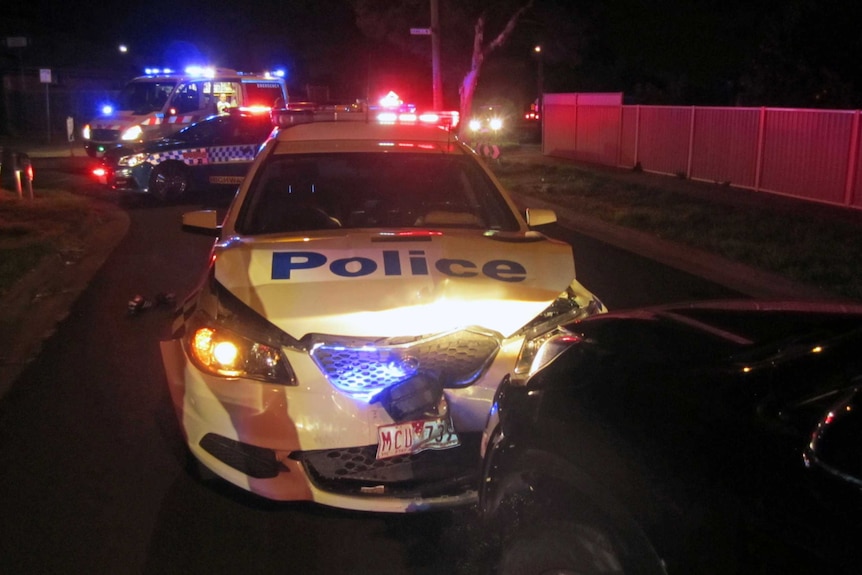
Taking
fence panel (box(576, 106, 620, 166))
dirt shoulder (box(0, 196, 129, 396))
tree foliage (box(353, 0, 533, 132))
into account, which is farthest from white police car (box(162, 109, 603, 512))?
tree foliage (box(353, 0, 533, 132))

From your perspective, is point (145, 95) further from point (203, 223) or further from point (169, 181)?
point (203, 223)

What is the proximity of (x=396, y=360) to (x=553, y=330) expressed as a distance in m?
0.79

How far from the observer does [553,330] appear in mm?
4352

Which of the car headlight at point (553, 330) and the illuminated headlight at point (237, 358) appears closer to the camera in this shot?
the car headlight at point (553, 330)

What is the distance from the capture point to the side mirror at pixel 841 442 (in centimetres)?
215

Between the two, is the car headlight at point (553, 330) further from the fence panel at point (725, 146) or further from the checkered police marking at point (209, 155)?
the fence panel at point (725, 146)

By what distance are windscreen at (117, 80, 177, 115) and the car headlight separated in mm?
15205

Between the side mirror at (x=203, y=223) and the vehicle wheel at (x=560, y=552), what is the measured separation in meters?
3.64

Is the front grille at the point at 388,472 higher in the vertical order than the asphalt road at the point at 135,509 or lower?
higher

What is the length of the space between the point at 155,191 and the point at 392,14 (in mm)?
21978

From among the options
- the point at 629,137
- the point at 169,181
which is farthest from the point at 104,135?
the point at 629,137

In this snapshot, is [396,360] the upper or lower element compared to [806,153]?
lower

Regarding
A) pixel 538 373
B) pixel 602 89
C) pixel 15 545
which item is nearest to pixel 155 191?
pixel 15 545

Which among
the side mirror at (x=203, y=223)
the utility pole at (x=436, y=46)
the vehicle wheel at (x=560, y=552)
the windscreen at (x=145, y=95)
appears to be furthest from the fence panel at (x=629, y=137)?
the vehicle wheel at (x=560, y=552)
